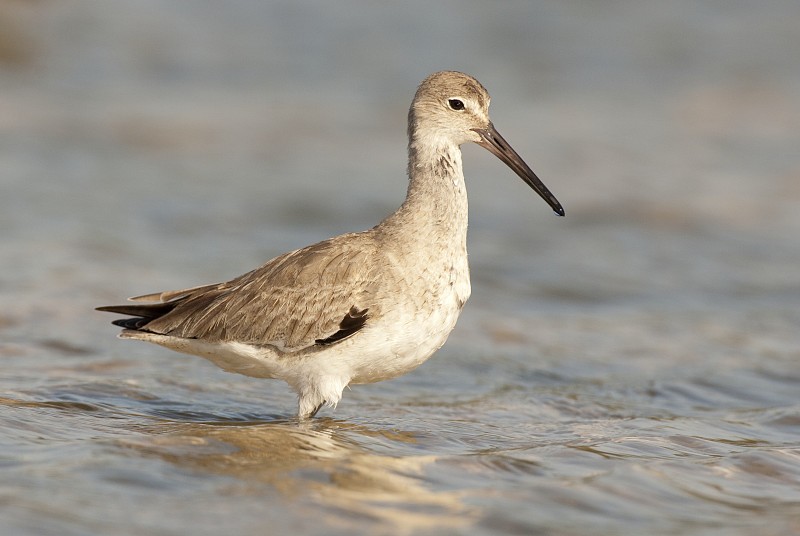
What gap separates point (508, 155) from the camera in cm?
791

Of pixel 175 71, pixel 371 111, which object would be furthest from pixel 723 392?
pixel 175 71

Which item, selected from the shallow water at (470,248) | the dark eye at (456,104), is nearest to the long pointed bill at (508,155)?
the dark eye at (456,104)

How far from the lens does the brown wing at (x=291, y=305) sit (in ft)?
23.5

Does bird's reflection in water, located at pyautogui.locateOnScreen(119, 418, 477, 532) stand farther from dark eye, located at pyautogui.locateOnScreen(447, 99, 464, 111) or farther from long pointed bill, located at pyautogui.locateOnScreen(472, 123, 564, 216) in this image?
dark eye, located at pyautogui.locateOnScreen(447, 99, 464, 111)

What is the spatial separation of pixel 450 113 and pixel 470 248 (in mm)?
5847

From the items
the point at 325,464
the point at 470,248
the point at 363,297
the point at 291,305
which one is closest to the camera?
the point at 325,464

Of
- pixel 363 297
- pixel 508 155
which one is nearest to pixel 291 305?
pixel 363 297

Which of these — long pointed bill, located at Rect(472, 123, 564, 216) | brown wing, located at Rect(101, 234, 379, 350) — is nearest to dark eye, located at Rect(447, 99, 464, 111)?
long pointed bill, located at Rect(472, 123, 564, 216)

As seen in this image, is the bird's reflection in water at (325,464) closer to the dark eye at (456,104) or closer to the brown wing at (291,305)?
the brown wing at (291,305)

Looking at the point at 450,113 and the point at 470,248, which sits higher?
the point at 470,248

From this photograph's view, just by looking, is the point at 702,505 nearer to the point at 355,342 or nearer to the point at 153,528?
the point at 355,342

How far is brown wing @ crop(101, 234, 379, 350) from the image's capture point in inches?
283

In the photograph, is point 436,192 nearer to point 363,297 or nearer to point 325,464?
point 363,297

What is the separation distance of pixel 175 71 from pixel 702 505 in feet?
55.8
